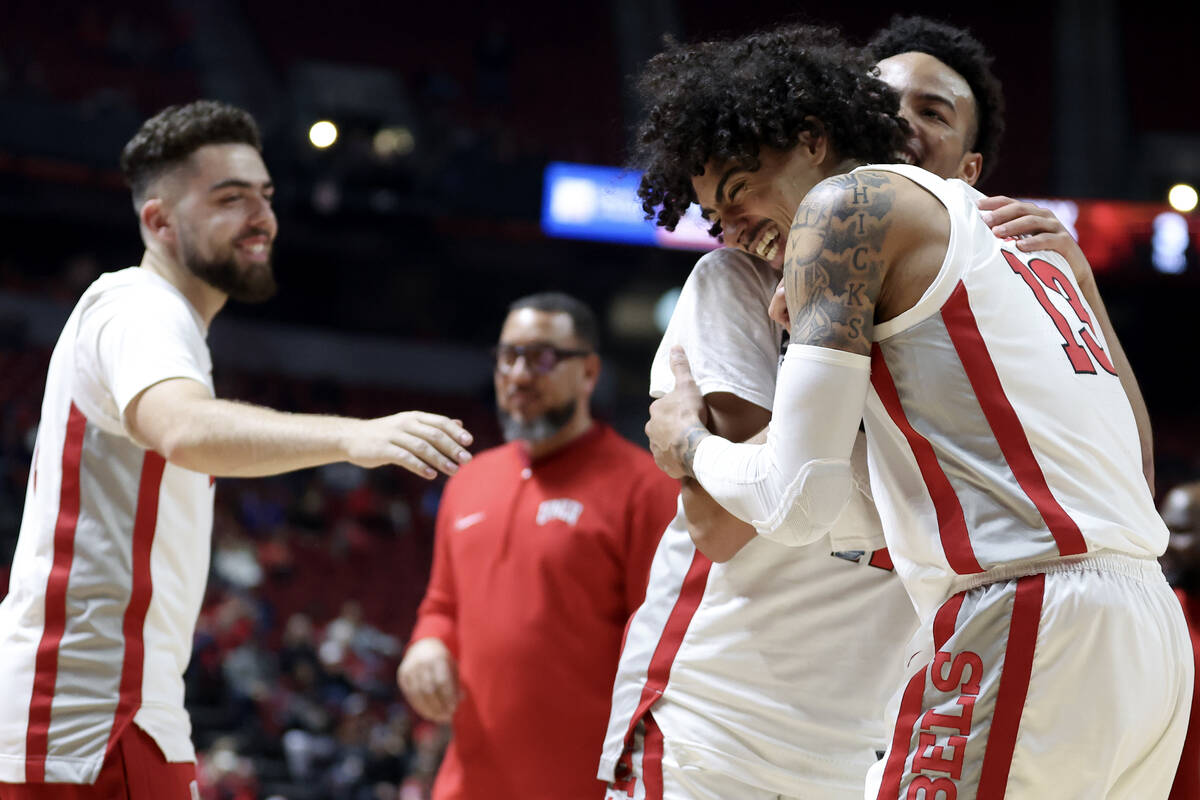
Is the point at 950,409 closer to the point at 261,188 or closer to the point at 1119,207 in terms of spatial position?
the point at 261,188

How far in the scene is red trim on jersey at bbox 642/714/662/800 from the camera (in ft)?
8.94

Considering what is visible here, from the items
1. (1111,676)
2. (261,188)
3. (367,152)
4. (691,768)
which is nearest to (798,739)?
(691,768)

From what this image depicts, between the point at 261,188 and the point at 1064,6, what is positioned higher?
the point at 1064,6

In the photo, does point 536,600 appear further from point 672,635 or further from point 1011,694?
point 1011,694

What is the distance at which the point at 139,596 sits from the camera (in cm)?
314

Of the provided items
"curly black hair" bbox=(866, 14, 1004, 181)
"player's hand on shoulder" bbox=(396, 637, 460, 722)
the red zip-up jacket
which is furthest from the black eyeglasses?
"curly black hair" bbox=(866, 14, 1004, 181)

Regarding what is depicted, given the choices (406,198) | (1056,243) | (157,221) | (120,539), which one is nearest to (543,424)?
(157,221)

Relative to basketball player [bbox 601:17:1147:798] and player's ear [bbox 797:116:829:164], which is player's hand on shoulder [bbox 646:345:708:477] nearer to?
basketball player [bbox 601:17:1147:798]

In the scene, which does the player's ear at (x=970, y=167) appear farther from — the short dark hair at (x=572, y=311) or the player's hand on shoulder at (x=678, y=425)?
the short dark hair at (x=572, y=311)

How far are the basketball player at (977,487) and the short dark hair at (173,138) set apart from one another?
7.49 feet

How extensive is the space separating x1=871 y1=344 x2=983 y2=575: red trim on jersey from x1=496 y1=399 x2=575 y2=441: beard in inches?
110

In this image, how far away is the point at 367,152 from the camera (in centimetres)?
1659

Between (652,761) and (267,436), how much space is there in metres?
1.11

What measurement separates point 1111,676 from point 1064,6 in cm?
2093
